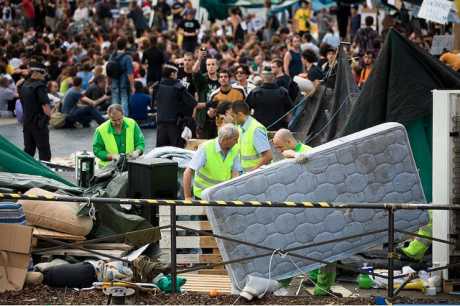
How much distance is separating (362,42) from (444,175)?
55.8 ft

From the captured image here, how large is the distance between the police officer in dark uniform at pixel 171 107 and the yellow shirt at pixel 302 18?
18451mm

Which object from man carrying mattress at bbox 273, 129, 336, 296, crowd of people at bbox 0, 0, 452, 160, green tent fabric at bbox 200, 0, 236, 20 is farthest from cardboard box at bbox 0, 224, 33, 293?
green tent fabric at bbox 200, 0, 236, 20

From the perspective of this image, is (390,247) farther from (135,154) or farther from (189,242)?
(135,154)

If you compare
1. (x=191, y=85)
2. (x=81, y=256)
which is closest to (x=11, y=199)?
(x=81, y=256)

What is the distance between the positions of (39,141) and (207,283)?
25.8 feet

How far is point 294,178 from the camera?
43.8ft

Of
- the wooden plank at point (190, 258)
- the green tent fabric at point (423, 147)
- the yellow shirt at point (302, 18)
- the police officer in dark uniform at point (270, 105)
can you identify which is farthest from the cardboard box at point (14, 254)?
the yellow shirt at point (302, 18)

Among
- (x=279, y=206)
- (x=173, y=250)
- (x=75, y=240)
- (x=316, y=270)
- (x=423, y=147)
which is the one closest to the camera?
(x=279, y=206)

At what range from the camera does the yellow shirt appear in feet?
129

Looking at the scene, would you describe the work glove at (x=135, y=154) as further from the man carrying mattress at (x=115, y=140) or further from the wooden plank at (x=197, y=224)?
the wooden plank at (x=197, y=224)

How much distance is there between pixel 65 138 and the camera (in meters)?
25.3

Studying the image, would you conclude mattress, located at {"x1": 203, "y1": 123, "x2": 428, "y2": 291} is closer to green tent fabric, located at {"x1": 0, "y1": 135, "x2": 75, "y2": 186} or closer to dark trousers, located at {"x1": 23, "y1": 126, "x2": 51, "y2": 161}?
green tent fabric, located at {"x1": 0, "y1": 135, "x2": 75, "y2": 186}

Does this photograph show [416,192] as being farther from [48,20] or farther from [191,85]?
[48,20]

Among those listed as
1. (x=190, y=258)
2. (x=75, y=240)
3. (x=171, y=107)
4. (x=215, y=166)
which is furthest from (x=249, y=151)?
(x=171, y=107)
